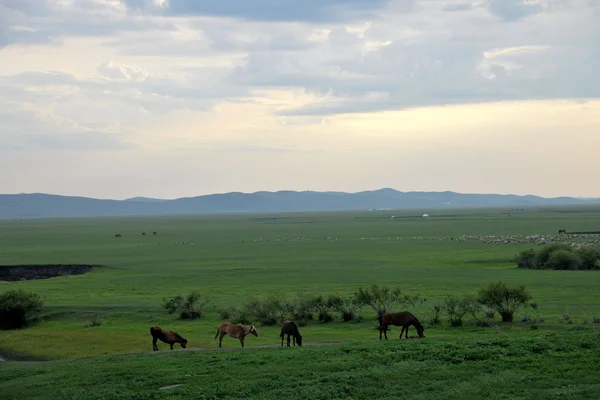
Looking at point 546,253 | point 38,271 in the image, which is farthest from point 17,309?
point 546,253

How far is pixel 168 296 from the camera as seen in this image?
5019cm

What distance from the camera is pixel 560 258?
64312mm

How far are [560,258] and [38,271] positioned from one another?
5213cm

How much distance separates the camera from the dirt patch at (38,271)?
241ft

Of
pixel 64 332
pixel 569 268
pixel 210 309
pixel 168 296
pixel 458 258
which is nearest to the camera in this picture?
pixel 64 332

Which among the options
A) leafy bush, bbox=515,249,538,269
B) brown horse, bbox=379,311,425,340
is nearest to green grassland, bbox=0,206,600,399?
brown horse, bbox=379,311,425,340

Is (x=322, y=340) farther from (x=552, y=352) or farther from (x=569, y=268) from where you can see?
(x=569, y=268)

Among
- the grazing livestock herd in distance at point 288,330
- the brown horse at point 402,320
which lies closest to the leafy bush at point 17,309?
the grazing livestock herd in distance at point 288,330

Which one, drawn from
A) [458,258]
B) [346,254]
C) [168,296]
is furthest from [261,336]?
[346,254]

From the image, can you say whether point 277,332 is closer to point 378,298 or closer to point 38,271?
point 378,298

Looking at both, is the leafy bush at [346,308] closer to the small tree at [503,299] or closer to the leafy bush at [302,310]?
the leafy bush at [302,310]

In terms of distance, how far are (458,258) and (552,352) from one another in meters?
61.6

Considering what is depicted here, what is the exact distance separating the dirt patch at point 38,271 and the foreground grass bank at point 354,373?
5448cm

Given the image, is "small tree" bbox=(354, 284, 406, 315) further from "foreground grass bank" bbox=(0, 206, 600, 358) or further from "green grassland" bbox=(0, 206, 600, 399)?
"green grassland" bbox=(0, 206, 600, 399)
